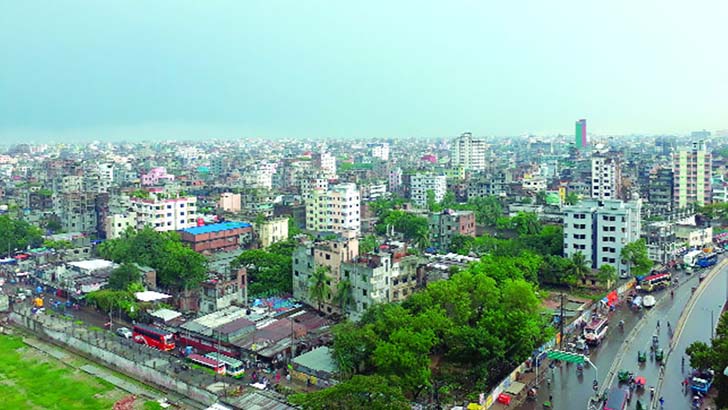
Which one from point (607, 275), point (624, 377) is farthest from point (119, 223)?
point (624, 377)

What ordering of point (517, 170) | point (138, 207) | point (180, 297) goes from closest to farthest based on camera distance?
point (180, 297)
point (138, 207)
point (517, 170)

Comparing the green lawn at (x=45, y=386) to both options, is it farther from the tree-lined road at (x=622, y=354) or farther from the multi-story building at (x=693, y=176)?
the multi-story building at (x=693, y=176)

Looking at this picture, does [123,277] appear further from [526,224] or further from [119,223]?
[526,224]

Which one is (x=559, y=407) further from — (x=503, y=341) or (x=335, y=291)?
(x=335, y=291)

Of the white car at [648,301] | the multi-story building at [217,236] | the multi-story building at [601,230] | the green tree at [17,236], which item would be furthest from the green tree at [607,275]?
the green tree at [17,236]

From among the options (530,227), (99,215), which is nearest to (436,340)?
(530,227)

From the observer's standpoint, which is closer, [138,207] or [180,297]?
[180,297]

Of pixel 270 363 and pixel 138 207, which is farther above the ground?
pixel 138 207

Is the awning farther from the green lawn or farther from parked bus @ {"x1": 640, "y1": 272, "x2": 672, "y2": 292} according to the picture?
parked bus @ {"x1": 640, "y1": 272, "x2": 672, "y2": 292}
